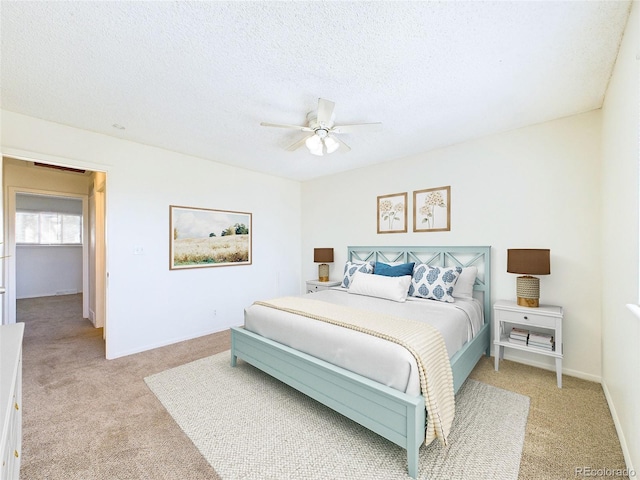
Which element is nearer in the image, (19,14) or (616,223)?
(19,14)

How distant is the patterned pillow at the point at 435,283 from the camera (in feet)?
10.1

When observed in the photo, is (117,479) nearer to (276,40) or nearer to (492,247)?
(276,40)

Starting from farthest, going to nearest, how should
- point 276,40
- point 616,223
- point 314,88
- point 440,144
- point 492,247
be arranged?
point 440,144 → point 492,247 → point 314,88 → point 616,223 → point 276,40

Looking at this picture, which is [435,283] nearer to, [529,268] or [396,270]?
[396,270]

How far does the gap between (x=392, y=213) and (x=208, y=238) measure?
8.98 feet

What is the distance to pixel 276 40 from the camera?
5.71ft

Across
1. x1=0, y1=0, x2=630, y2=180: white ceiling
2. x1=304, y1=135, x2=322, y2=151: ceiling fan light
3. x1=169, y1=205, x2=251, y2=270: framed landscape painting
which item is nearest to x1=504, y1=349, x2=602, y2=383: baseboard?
x1=0, y1=0, x2=630, y2=180: white ceiling

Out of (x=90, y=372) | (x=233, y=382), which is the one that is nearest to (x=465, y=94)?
(x=233, y=382)

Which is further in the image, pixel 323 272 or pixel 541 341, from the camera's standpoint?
pixel 323 272

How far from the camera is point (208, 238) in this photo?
4.16 metres

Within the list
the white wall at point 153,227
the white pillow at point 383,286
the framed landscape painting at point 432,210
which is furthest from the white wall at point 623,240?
the white wall at point 153,227

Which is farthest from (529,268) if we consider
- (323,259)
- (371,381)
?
(323,259)

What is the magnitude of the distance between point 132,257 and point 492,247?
429cm

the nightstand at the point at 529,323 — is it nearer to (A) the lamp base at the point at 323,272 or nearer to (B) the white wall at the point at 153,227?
(A) the lamp base at the point at 323,272
